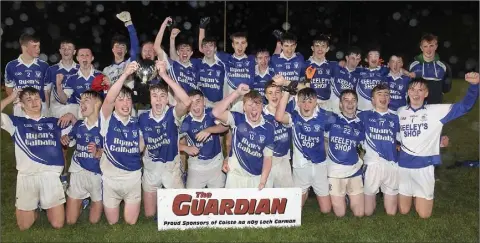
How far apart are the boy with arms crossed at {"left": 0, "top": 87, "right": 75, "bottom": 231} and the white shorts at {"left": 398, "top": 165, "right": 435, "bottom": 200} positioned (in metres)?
3.78

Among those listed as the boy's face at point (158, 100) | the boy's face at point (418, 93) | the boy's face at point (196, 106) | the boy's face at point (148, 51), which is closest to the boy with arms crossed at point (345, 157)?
the boy's face at point (418, 93)

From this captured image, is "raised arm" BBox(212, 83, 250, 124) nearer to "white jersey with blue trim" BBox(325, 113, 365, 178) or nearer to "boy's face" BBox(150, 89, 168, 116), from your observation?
"boy's face" BBox(150, 89, 168, 116)

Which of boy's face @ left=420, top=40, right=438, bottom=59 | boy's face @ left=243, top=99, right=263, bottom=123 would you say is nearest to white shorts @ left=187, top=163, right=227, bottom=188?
boy's face @ left=243, top=99, right=263, bottom=123

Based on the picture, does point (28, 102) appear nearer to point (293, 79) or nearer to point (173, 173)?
point (173, 173)

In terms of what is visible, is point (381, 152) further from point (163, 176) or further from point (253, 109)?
point (163, 176)

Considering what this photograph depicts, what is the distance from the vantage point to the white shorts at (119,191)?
5824 millimetres

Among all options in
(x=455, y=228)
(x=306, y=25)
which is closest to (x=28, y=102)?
(x=455, y=228)

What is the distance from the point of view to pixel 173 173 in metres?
6.13

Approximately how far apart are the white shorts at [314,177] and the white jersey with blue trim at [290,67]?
64.4 inches

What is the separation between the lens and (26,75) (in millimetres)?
7312

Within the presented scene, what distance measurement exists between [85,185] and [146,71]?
1.41 metres

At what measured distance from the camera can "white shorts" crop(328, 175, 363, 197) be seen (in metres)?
6.36

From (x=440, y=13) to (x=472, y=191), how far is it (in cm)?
1833

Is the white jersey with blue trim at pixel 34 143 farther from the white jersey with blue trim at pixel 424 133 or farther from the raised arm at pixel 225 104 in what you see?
the white jersey with blue trim at pixel 424 133
